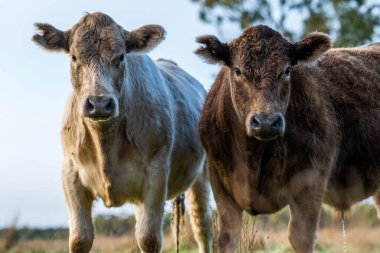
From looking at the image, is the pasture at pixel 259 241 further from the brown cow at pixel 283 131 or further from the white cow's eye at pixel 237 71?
the white cow's eye at pixel 237 71

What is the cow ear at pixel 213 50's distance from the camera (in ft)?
25.7

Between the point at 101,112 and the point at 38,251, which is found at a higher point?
the point at 101,112

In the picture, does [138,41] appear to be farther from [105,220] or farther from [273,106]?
[105,220]

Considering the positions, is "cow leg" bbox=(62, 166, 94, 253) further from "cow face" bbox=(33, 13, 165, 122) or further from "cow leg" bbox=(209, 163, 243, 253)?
"cow leg" bbox=(209, 163, 243, 253)

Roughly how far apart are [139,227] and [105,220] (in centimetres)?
Result: 555

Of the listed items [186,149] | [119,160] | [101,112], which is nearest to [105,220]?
[186,149]

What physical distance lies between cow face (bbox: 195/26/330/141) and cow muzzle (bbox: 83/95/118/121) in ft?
3.29

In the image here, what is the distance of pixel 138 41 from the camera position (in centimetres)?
833

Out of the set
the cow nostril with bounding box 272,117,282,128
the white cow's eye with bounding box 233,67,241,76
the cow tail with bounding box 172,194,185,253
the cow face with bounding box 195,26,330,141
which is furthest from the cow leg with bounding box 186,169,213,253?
the cow nostril with bounding box 272,117,282,128

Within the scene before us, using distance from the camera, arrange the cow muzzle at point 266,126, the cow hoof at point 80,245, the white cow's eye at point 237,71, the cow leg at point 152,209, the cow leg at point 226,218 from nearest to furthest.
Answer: the cow muzzle at point 266,126
the white cow's eye at point 237,71
the cow leg at point 226,218
the cow leg at point 152,209
the cow hoof at point 80,245

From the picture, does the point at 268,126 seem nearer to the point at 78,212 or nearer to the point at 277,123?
the point at 277,123

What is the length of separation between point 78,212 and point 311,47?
2.78 m

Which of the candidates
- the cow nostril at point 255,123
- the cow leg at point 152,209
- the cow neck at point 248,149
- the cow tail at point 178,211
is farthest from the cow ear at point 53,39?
the cow tail at point 178,211

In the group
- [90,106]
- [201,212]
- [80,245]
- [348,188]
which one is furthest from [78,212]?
[201,212]
